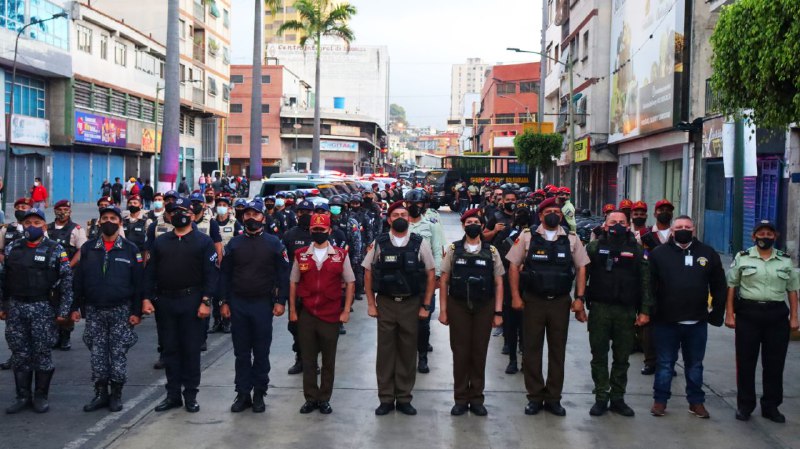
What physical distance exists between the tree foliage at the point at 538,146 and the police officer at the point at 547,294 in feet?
121

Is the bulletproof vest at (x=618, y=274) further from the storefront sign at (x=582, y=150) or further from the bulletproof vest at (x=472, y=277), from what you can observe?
the storefront sign at (x=582, y=150)

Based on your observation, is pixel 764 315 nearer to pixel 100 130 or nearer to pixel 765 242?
pixel 765 242

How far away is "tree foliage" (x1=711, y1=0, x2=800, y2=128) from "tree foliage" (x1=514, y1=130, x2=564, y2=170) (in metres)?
34.2

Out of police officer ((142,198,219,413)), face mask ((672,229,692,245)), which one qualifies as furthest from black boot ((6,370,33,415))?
face mask ((672,229,692,245))

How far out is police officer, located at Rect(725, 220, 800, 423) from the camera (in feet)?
24.2

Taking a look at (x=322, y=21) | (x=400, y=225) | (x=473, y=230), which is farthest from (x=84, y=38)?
(x=473, y=230)

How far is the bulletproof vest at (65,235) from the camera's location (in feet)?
33.4

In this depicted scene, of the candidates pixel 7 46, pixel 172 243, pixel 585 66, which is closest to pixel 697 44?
pixel 585 66

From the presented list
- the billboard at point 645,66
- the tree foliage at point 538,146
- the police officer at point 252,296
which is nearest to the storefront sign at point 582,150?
the billboard at point 645,66

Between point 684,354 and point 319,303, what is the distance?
11.1 feet

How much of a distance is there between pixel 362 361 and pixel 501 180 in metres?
42.9

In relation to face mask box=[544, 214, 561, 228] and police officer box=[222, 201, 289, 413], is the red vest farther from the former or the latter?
face mask box=[544, 214, 561, 228]

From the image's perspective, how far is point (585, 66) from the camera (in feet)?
135

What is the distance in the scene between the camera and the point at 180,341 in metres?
7.68
